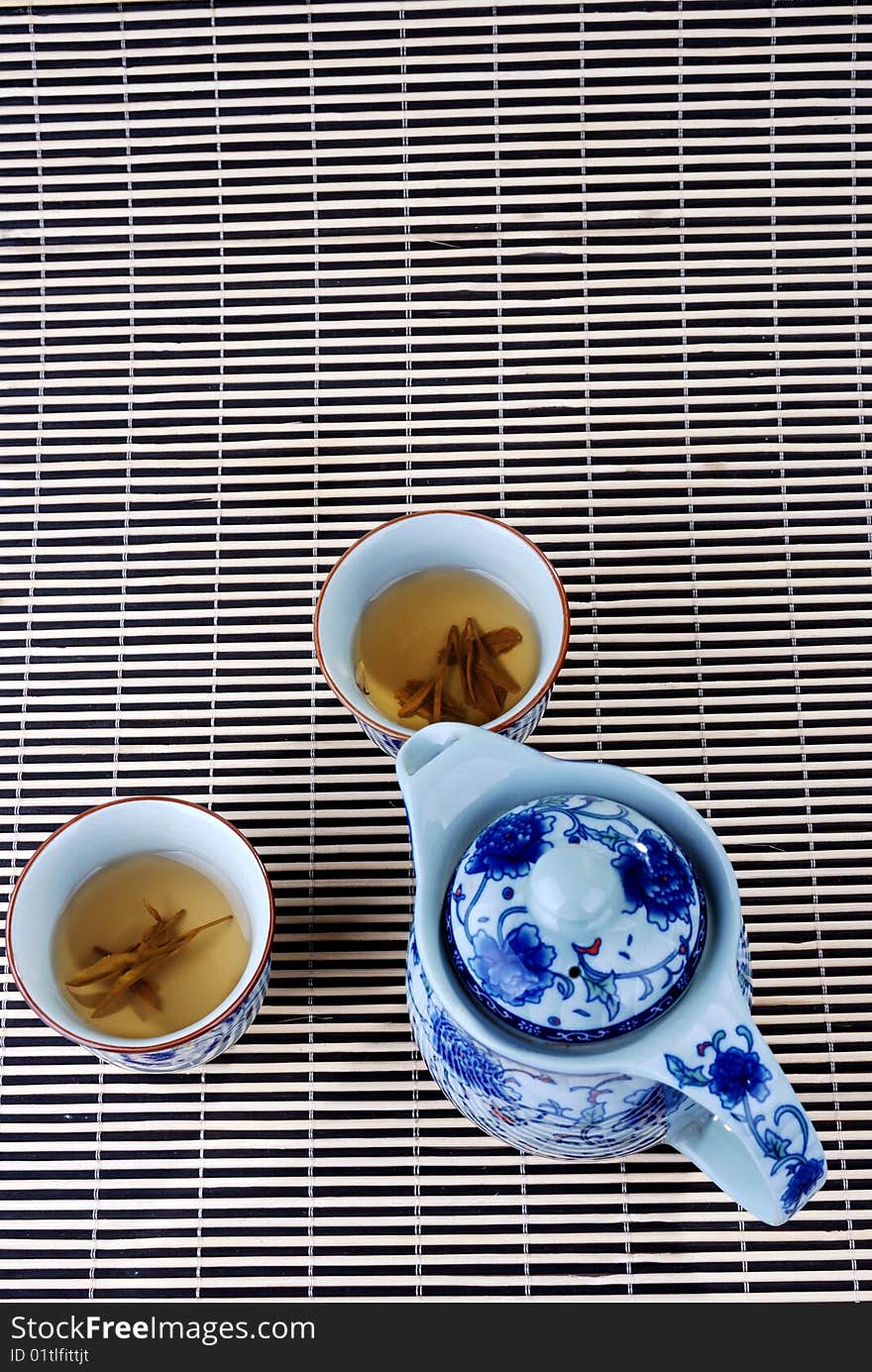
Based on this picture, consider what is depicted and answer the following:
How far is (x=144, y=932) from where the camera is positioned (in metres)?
0.85

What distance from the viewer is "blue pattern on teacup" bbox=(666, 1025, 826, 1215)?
1.89ft

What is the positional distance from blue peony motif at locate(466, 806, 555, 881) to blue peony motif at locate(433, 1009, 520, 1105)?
0.09 metres

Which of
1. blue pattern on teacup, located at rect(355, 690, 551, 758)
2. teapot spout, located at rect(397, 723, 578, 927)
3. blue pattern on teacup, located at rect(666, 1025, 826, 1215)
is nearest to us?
blue pattern on teacup, located at rect(666, 1025, 826, 1215)

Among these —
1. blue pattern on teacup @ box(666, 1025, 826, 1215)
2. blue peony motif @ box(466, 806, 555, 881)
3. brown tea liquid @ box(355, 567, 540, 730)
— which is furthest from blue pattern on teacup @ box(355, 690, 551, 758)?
blue pattern on teacup @ box(666, 1025, 826, 1215)

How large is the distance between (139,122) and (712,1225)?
3.34 ft

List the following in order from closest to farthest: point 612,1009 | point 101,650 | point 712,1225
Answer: point 612,1009 < point 712,1225 < point 101,650

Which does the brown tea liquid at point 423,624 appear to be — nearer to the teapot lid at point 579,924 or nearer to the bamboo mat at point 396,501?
the bamboo mat at point 396,501

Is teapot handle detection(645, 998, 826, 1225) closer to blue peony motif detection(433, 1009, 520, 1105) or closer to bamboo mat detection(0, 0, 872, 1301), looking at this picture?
blue peony motif detection(433, 1009, 520, 1105)

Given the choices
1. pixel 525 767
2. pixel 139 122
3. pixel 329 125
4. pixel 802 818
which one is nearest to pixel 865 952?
pixel 802 818

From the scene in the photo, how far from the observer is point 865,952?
91 centimetres

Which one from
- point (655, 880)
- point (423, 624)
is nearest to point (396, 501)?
point (423, 624)

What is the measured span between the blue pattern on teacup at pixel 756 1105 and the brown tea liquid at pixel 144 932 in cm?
36

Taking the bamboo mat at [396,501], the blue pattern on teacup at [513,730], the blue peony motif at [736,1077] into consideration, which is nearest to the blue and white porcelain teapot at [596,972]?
the blue peony motif at [736,1077]

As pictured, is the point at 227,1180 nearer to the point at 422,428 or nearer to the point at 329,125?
the point at 422,428
